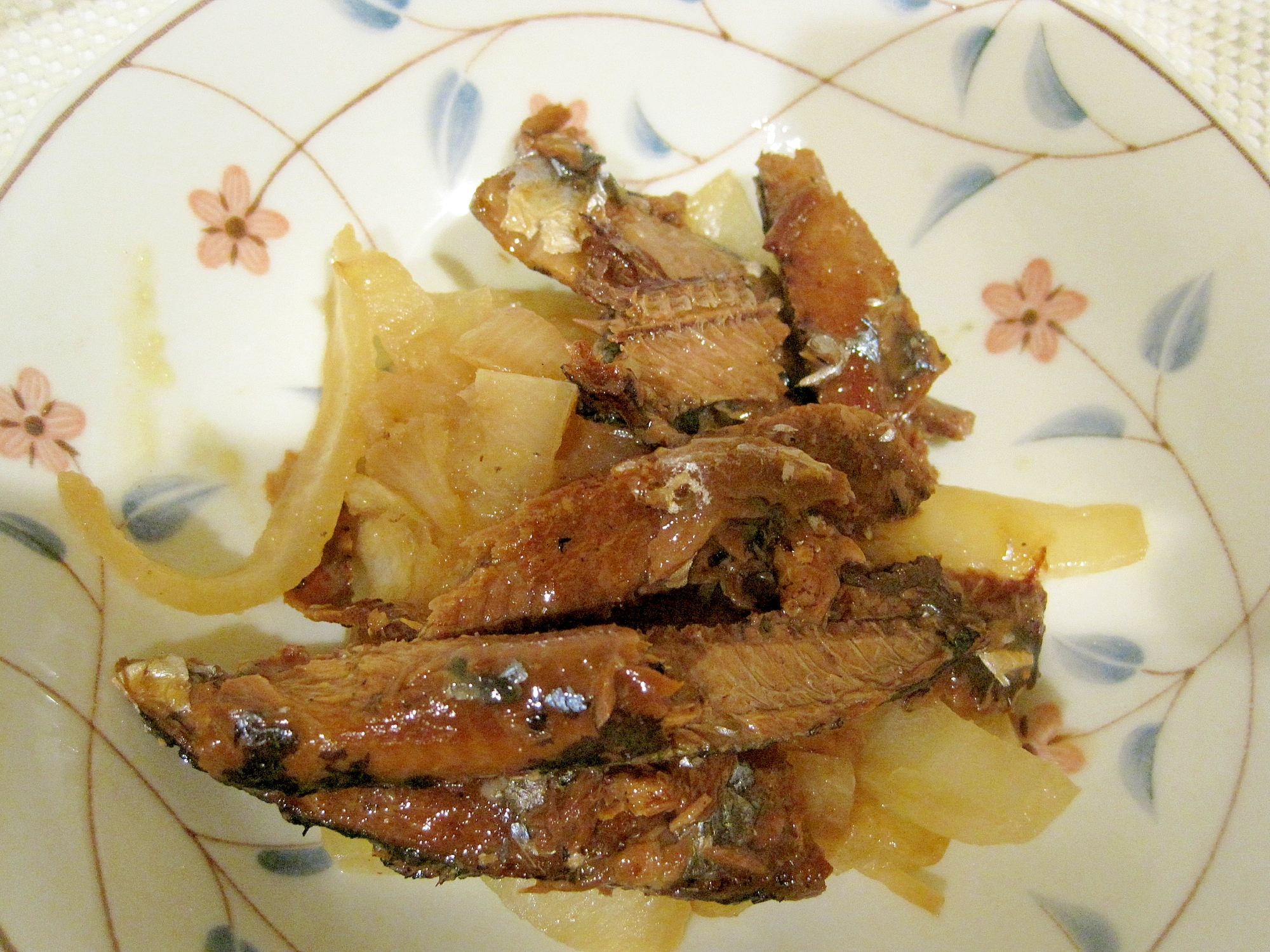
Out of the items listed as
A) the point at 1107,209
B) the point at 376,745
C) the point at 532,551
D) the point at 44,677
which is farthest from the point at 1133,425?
the point at 44,677

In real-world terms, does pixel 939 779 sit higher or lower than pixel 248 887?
higher

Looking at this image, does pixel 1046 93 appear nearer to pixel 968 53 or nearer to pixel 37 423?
pixel 968 53

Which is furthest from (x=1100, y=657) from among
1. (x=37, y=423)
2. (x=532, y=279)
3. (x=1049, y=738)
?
(x=37, y=423)

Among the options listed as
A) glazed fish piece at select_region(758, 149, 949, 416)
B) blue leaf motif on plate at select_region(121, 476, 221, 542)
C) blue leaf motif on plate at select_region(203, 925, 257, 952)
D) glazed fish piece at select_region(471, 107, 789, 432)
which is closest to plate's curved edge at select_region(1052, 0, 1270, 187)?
glazed fish piece at select_region(758, 149, 949, 416)

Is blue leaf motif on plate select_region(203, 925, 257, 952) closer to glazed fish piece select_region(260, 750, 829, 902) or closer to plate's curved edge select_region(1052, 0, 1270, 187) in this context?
glazed fish piece select_region(260, 750, 829, 902)

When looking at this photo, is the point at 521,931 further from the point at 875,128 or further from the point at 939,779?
the point at 875,128
